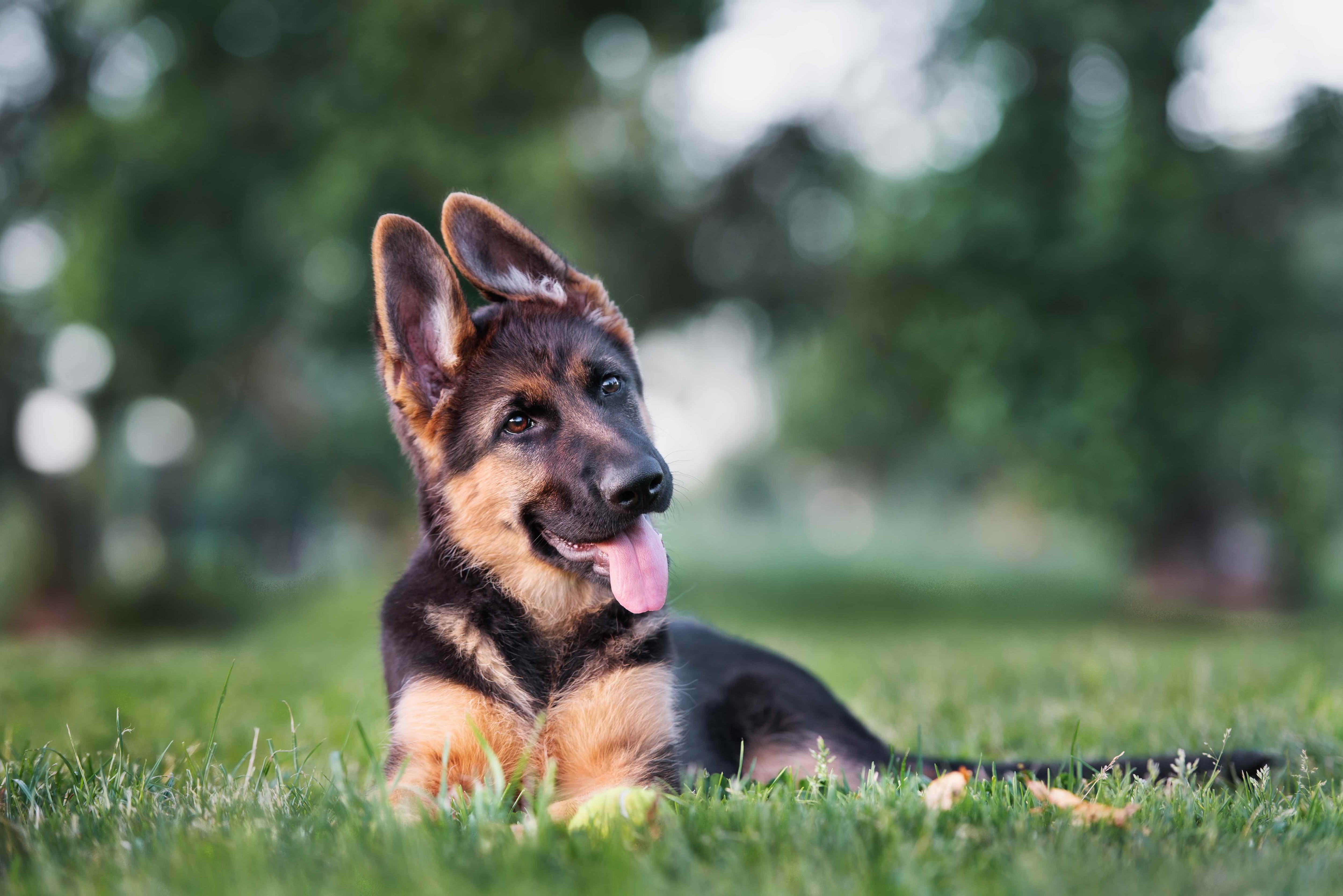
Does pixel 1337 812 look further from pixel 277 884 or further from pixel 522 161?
pixel 522 161

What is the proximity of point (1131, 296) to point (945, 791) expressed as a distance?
45.7 ft

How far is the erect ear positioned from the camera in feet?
13.1

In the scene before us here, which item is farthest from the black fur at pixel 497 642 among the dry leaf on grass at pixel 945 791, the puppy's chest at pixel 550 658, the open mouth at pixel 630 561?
the dry leaf on grass at pixel 945 791

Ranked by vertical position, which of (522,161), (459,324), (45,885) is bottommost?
(45,885)

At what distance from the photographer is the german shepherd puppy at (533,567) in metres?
3.44

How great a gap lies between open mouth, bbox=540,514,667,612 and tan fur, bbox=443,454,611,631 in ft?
0.35

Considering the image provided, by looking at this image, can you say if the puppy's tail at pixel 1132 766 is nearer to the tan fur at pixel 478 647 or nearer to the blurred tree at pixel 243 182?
the tan fur at pixel 478 647

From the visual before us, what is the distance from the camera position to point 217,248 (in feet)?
53.5

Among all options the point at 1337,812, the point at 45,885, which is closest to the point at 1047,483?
the point at 1337,812

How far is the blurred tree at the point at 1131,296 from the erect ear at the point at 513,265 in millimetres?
11592

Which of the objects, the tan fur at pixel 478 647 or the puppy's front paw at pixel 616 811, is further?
the tan fur at pixel 478 647

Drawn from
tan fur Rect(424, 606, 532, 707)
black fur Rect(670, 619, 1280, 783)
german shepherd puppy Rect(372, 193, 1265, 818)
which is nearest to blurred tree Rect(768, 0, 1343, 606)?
black fur Rect(670, 619, 1280, 783)

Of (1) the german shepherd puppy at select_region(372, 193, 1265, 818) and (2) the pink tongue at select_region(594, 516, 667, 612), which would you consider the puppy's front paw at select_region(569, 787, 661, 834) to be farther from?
(2) the pink tongue at select_region(594, 516, 667, 612)

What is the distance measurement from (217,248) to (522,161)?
19.6ft
